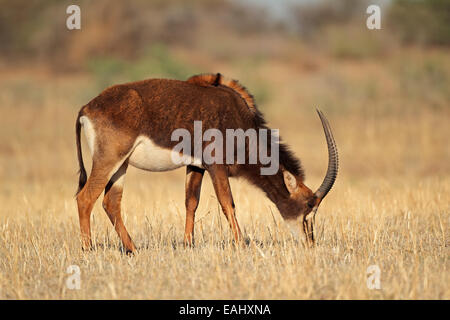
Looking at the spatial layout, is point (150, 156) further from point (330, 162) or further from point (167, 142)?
point (330, 162)

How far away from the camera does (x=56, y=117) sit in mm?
24172

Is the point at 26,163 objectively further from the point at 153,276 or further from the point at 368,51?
the point at 368,51

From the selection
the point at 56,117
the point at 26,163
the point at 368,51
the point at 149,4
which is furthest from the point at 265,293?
the point at 149,4

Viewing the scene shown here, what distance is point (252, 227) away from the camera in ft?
29.3

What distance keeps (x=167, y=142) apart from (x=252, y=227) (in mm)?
2255

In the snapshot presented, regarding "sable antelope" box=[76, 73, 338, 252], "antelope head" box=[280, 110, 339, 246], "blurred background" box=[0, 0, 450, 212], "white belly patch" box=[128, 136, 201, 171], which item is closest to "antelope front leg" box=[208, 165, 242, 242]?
"sable antelope" box=[76, 73, 338, 252]

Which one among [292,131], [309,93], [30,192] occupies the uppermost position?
[309,93]

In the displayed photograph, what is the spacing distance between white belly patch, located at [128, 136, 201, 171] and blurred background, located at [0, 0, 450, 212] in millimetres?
5852

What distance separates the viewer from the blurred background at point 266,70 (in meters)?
19.0

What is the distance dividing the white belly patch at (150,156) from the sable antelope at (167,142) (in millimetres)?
12
